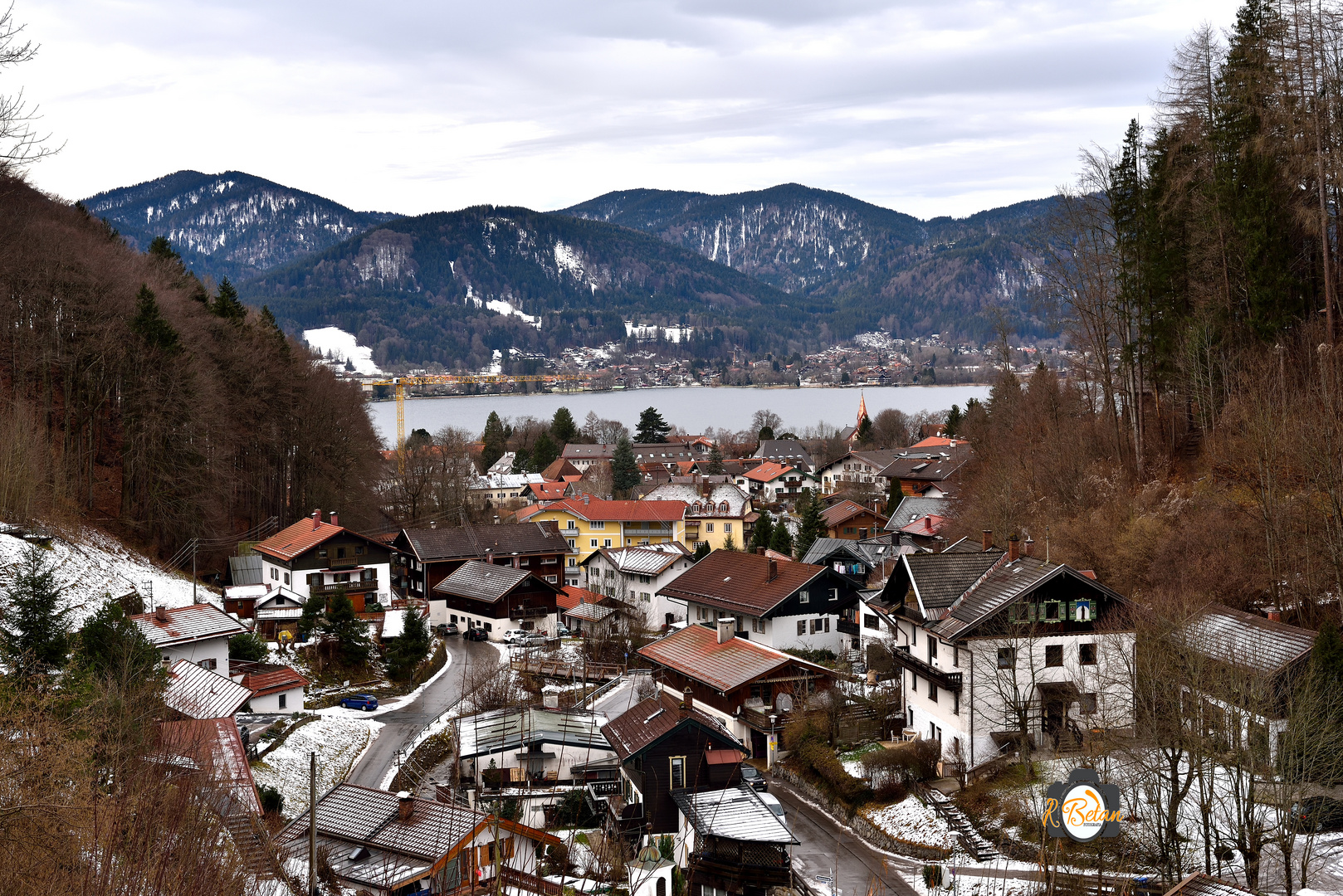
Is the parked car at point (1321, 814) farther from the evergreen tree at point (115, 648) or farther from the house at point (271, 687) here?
the house at point (271, 687)

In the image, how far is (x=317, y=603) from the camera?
3684 cm

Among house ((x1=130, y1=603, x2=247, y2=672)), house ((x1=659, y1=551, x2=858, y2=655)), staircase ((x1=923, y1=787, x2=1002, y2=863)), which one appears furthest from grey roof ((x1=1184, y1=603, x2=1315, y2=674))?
house ((x1=130, y1=603, x2=247, y2=672))

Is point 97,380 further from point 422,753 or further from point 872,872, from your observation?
point 872,872

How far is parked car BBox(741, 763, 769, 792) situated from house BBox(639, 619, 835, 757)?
1.95 metres

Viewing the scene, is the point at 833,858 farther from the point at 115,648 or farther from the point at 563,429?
the point at 563,429

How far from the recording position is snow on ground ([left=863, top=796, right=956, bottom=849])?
2059cm

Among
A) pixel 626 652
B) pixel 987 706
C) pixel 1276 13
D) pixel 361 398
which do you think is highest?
pixel 1276 13

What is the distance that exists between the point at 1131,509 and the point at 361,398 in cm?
4536

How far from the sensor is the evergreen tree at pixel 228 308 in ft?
163

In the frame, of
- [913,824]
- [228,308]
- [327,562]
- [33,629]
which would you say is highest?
[228,308]

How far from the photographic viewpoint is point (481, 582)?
44312 millimetres

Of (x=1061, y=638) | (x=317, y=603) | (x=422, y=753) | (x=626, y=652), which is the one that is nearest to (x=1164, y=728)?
(x=1061, y=638)

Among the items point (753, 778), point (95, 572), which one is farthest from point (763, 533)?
point (95, 572)

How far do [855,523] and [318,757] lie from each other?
135 ft
